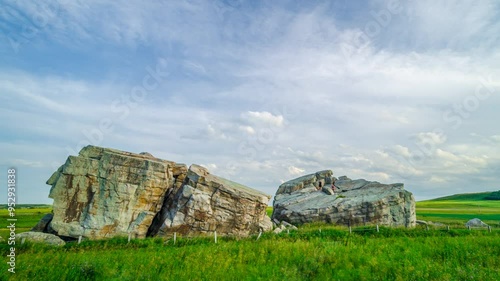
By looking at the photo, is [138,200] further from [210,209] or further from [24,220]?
[24,220]

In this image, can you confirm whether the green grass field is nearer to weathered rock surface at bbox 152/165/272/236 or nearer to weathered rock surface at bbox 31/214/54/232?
weathered rock surface at bbox 31/214/54/232

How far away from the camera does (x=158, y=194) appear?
102 feet

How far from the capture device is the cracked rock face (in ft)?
91.9

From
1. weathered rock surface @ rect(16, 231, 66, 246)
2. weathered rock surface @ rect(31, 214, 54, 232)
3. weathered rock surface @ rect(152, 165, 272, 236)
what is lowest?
weathered rock surface @ rect(16, 231, 66, 246)

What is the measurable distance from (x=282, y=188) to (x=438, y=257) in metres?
38.8

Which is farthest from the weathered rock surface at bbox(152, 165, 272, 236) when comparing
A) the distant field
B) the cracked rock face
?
the distant field

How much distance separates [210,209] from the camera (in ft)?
99.9

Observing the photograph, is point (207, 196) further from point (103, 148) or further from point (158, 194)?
point (103, 148)

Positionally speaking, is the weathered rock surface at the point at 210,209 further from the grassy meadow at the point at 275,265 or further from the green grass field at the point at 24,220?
the green grass field at the point at 24,220

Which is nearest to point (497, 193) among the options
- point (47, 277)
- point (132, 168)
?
point (132, 168)

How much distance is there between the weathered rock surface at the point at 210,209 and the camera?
29484 millimetres

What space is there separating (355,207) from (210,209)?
20331 mm

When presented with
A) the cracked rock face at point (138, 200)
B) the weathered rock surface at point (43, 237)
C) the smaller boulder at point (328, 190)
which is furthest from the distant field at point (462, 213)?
the weathered rock surface at point (43, 237)

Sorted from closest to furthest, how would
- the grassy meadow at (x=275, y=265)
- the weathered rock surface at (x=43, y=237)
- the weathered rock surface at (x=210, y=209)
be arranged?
the grassy meadow at (x=275, y=265), the weathered rock surface at (x=43, y=237), the weathered rock surface at (x=210, y=209)
